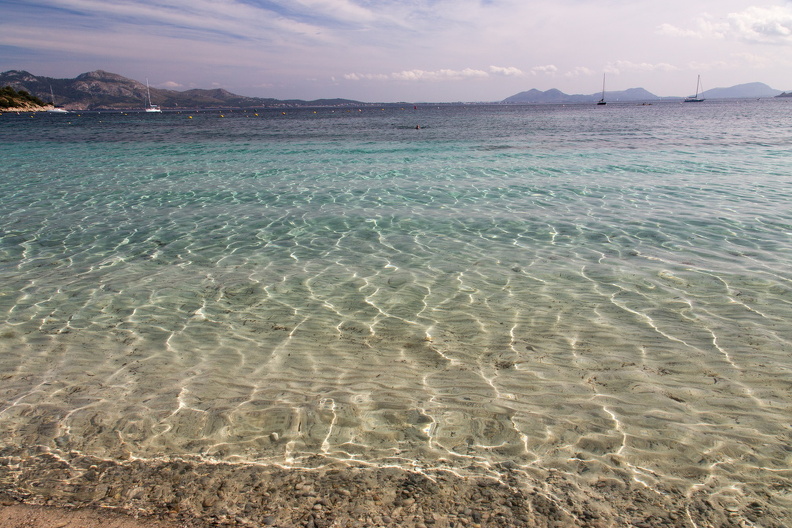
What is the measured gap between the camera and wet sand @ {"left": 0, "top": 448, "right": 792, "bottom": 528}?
9.80 ft

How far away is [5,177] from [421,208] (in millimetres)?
16737

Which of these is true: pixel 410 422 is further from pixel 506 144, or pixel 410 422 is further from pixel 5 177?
pixel 506 144

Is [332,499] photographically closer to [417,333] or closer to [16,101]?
[417,333]

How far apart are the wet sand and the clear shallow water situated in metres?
0.15

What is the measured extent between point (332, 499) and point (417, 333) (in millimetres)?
2800

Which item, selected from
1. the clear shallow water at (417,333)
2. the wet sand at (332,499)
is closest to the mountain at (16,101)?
the clear shallow water at (417,333)

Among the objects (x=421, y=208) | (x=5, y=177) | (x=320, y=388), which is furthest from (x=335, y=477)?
(x=5, y=177)

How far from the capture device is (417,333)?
5.80m

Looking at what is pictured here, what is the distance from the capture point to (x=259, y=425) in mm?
4098

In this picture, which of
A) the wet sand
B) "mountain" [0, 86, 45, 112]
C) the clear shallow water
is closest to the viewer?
the wet sand

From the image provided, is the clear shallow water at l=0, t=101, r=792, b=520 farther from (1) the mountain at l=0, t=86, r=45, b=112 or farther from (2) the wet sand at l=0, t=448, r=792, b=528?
(1) the mountain at l=0, t=86, r=45, b=112

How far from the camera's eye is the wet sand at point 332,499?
2986 millimetres

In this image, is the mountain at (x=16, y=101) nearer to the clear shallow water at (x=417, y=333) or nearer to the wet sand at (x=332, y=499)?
the clear shallow water at (x=417, y=333)

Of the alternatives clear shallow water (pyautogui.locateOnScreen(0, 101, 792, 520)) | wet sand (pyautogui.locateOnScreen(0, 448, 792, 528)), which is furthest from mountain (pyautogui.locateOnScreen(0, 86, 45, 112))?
wet sand (pyautogui.locateOnScreen(0, 448, 792, 528))
